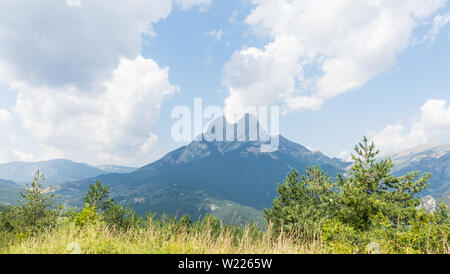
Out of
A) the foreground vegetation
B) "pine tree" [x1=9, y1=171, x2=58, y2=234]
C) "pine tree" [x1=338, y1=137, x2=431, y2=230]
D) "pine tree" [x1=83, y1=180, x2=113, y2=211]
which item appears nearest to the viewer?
the foreground vegetation

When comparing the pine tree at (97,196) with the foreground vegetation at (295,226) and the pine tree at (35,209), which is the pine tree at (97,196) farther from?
the pine tree at (35,209)

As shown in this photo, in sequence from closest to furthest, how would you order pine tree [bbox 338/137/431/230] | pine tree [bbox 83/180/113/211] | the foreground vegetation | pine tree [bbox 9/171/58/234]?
the foreground vegetation → pine tree [bbox 338/137/431/230] → pine tree [bbox 9/171/58/234] → pine tree [bbox 83/180/113/211]

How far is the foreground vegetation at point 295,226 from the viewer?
5750 mm

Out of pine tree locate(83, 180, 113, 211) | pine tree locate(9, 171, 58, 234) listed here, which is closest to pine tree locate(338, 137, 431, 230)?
pine tree locate(9, 171, 58, 234)

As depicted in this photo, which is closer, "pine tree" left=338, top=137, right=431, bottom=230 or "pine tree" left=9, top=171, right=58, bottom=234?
"pine tree" left=338, top=137, right=431, bottom=230

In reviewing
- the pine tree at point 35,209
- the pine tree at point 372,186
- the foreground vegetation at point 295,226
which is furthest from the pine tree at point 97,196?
the pine tree at point 372,186

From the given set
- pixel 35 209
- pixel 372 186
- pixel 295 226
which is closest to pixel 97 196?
pixel 35 209

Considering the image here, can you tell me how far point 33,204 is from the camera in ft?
103

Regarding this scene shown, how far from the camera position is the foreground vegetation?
18.9ft

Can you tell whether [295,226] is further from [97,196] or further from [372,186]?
[97,196]

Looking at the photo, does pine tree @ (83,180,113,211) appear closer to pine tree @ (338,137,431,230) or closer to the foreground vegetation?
the foreground vegetation

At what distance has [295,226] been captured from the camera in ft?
69.9
